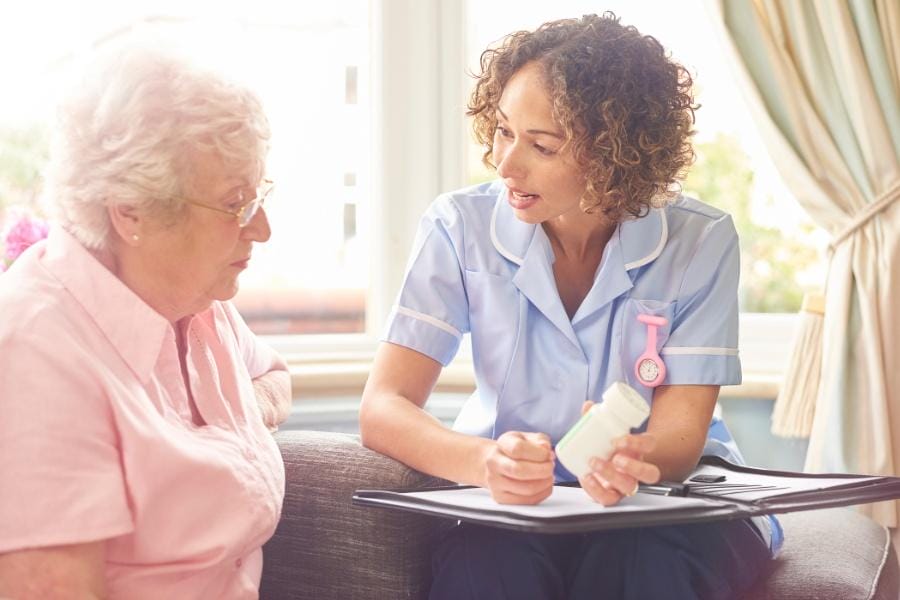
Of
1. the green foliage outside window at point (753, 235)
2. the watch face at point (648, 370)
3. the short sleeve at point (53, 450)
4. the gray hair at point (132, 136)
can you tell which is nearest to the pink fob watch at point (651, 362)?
the watch face at point (648, 370)

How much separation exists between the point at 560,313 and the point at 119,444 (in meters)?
0.81

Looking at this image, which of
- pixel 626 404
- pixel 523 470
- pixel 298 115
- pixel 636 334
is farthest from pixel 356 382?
pixel 626 404

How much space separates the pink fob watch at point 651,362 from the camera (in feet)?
6.03

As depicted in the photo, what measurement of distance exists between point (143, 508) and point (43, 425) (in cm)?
17

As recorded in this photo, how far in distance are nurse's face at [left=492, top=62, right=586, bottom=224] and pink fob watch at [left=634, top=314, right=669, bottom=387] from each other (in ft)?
0.79

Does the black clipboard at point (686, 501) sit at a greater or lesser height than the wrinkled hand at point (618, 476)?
lesser

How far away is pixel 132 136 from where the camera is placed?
1.31m

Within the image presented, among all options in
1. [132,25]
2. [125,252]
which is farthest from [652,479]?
[132,25]

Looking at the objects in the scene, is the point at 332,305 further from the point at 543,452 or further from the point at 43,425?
the point at 43,425

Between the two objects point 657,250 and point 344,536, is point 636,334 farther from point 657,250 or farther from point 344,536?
point 344,536

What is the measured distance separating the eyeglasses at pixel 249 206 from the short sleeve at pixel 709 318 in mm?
736

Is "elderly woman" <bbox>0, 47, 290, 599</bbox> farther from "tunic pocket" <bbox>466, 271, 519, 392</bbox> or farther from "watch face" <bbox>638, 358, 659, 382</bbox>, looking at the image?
"watch face" <bbox>638, 358, 659, 382</bbox>

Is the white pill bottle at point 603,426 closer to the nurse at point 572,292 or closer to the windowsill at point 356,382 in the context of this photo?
the nurse at point 572,292

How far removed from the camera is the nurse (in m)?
1.71
